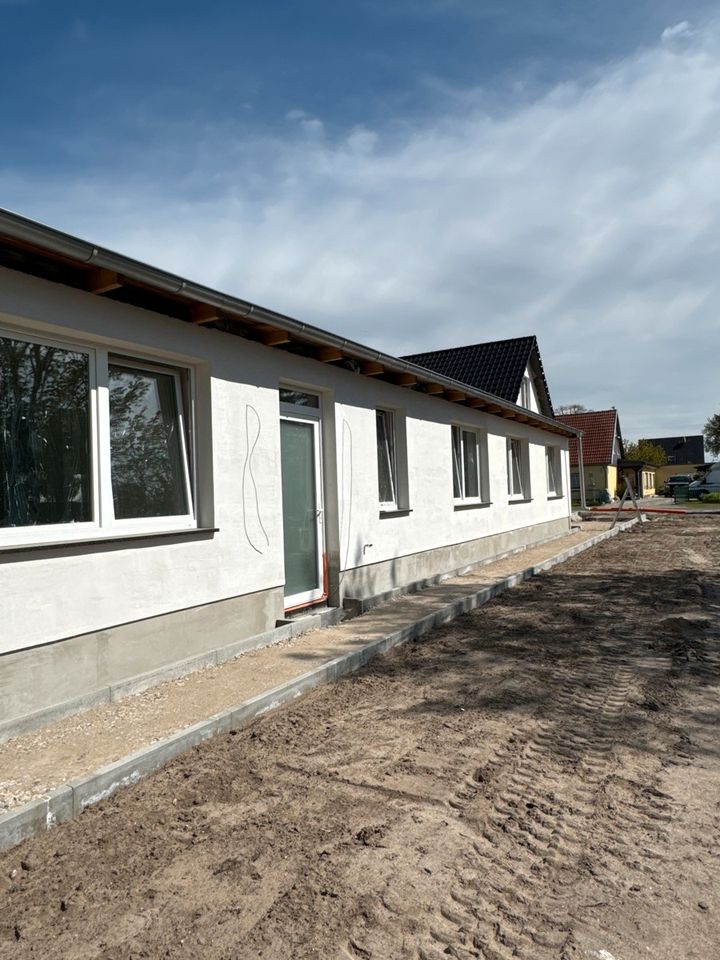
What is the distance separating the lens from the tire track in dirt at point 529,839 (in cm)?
250

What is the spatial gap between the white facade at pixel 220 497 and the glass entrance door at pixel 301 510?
149mm

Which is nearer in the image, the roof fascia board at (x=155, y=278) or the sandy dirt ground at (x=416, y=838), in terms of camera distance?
the sandy dirt ground at (x=416, y=838)

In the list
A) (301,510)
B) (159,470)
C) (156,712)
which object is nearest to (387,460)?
(301,510)

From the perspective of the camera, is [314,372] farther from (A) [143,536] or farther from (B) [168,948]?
(B) [168,948]

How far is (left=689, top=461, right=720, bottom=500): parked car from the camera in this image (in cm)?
4444

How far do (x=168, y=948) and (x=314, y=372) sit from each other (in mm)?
6408

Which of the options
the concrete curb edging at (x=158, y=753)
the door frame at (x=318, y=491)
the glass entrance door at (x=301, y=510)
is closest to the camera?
the concrete curb edging at (x=158, y=753)

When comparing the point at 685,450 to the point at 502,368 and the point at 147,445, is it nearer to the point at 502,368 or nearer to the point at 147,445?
the point at 502,368

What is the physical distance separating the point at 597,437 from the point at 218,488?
42.9m

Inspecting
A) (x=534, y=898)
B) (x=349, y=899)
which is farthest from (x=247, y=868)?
(x=534, y=898)

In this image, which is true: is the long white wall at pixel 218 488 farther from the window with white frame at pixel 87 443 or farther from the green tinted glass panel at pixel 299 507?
the green tinted glass panel at pixel 299 507

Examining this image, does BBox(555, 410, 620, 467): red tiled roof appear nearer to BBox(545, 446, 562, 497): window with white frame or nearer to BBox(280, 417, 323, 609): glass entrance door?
BBox(545, 446, 562, 497): window with white frame

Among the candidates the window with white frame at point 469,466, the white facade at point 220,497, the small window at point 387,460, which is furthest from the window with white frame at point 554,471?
the small window at point 387,460

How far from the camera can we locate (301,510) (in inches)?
317
